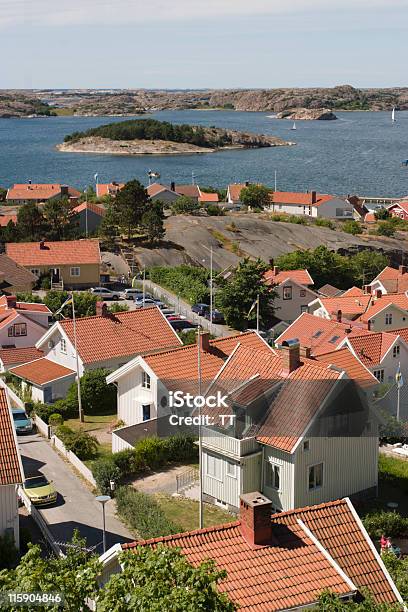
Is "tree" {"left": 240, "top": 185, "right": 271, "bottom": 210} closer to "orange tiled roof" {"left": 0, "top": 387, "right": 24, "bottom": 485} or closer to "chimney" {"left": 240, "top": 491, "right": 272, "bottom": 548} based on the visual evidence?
"orange tiled roof" {"left": 0, "top": 387, "right": 24, "bottom": 485}

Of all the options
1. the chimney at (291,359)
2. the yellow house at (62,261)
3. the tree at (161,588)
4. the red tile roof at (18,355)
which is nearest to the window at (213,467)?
the chimney at (291,359)

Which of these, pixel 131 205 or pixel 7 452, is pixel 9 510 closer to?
pixel 7 452

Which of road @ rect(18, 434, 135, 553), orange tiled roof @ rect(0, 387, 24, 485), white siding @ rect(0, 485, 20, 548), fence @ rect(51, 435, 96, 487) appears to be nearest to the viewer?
orange tiled roof @ rect(0, 387, 24, 485)

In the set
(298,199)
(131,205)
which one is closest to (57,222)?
(131,205)

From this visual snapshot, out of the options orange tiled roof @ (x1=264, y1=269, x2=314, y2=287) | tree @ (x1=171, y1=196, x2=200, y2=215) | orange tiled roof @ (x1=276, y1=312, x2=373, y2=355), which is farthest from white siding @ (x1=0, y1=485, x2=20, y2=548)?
tree @ (x1=171, y1=196, x2=200, y2=215)

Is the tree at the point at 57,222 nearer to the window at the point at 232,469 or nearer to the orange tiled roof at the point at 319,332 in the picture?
the orange tiled roof at the point at 319,332

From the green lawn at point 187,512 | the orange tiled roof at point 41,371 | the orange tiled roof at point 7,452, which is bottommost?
the green lawn at point 187,512

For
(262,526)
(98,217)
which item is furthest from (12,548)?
(98,217)

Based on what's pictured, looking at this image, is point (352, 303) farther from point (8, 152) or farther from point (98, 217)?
point (8, 152)

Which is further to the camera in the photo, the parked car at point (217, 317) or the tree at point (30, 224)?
the tree at point (30, 224)
